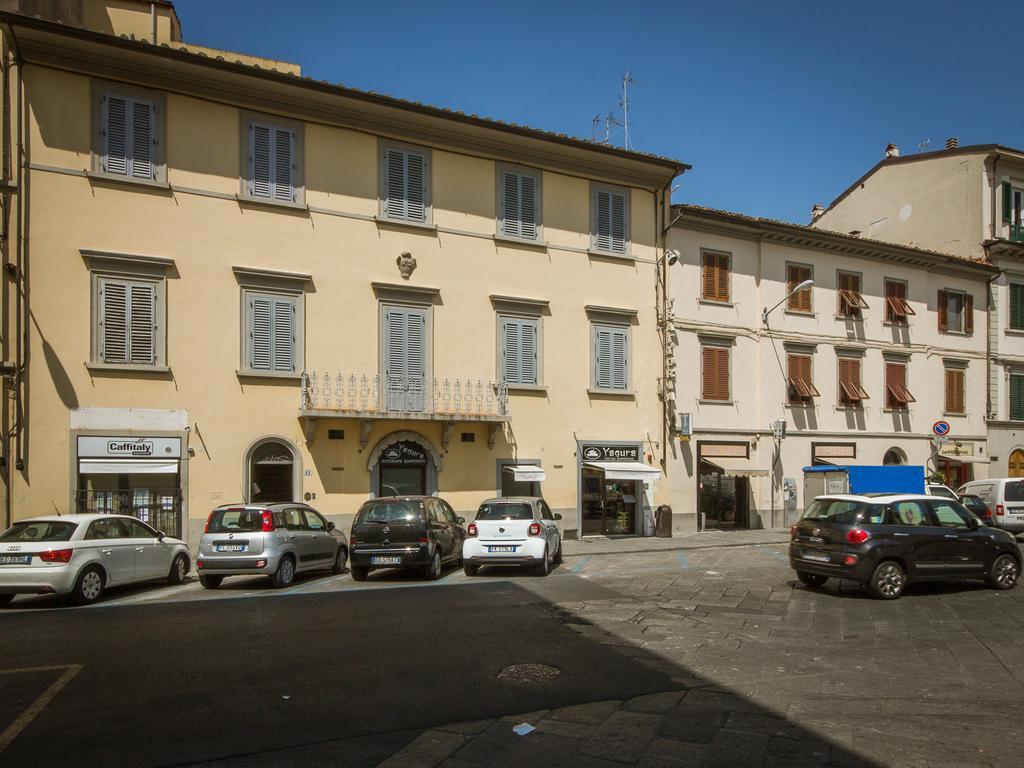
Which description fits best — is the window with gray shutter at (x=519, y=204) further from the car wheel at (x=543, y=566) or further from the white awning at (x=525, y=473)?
the car wheel at (x=543, y=566)

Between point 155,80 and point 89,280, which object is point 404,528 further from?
point 155,80

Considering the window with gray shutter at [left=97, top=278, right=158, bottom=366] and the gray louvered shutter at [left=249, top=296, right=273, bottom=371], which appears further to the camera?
the gray louvered shutter at [left=249, top=296, right=273, bottom=371]

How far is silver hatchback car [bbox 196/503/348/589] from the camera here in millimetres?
14398

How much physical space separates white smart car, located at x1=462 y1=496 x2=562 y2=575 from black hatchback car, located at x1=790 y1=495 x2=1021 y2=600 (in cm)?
467

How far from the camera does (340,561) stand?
17.0 m

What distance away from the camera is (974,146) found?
32844mm

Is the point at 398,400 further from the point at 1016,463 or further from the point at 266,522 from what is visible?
the point at 1016,463

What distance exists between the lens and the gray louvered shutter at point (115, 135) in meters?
18.3

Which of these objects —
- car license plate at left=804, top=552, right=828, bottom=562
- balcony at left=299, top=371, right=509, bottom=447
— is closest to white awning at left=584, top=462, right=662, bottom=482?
balcony at left=299, top=371, right=509, bottom=447

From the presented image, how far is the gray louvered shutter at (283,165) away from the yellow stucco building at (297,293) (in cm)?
6

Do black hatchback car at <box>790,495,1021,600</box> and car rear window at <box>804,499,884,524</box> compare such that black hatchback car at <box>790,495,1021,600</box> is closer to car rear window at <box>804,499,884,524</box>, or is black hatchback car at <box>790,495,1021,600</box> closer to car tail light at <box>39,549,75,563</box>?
car rear window at <box>804,499,884,524</box>

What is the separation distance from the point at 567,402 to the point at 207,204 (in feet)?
35.0

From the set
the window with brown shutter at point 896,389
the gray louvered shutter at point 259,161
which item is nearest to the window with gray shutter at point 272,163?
the gray louvered shutter at point 259,161

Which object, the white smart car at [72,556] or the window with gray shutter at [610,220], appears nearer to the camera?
the white smart car at [72,556]
